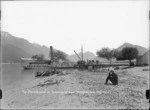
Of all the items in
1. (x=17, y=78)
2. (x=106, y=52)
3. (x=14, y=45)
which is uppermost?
(x=14, y=45)

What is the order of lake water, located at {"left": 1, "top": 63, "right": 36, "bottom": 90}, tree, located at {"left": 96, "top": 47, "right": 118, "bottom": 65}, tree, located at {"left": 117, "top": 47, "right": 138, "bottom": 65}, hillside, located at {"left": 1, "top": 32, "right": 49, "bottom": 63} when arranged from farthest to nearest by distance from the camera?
lake water, located at {"left": 1, "top": 63, "right": 36, "bottom": 90} → tree, located at {"left": 117, "top": 47, "right": 138, "bottom": 65} → tree, located at {"left": 96, "top": 47, "right": 118, "bottom": 65} → hillside, located at {"left": 1, "top": 32, "right": 49, "bottom": 63}

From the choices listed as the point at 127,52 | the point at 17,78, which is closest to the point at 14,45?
the point at 127,52

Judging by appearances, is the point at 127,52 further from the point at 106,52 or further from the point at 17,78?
the point at 17,78

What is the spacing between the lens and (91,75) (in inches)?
534

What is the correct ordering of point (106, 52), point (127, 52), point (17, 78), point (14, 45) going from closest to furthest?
1. point (14, 45)
2. point (106, 52)
3. point (127, 52)
4. point (17, 78)

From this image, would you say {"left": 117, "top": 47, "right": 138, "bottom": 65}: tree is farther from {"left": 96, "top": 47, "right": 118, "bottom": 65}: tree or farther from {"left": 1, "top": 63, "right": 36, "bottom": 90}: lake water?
{"left": 1, "top": 63, "right": 36, "bottom": 90}: lake water

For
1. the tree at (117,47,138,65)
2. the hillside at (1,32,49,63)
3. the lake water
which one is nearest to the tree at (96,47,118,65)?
the tree at (117,47,138,65)

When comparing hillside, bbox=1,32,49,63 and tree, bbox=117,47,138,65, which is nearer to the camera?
hillside, bbox=1,32,49,63

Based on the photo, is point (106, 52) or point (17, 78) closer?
point (106, 52)

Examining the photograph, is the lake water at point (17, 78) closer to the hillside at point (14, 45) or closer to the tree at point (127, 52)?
the hillside at point (14, 45)

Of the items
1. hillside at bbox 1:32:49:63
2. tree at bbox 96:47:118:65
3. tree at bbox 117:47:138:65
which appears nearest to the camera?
hillside at bbox 1:32:49:63

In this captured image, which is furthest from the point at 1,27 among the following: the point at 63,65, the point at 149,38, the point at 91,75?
the point at 63,65

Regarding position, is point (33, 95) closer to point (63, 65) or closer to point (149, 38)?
point (149, 38)

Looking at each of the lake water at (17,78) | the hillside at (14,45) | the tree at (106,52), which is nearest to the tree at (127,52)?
the tree at (106,52)
